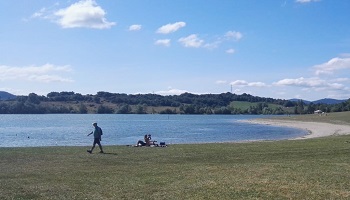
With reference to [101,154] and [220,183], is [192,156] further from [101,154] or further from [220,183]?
[220,183]

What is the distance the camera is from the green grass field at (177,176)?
1656cm

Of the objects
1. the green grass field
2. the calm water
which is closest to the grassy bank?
the green grass field

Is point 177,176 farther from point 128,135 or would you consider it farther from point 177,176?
point 128,135

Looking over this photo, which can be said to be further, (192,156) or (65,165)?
(192,156)

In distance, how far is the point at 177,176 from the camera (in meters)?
20.5

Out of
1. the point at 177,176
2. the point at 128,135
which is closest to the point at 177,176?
the point at 177,176

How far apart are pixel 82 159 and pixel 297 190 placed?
15074 mm

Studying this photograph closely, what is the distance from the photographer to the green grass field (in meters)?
16.6

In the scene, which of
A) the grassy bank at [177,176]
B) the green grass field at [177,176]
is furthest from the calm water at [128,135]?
the green grass field at [177,176]

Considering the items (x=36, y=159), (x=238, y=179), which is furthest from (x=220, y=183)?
(x=36, y=159)

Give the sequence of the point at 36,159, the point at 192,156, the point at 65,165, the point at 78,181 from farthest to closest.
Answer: the point at 192,156, the point at 36,159, the point at 65,165, the point at 78,181

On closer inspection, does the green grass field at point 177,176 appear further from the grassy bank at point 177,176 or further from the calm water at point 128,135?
the calm water at point 128,135

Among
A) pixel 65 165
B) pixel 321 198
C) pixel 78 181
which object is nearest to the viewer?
pixel 321 198

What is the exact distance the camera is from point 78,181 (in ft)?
64.2
